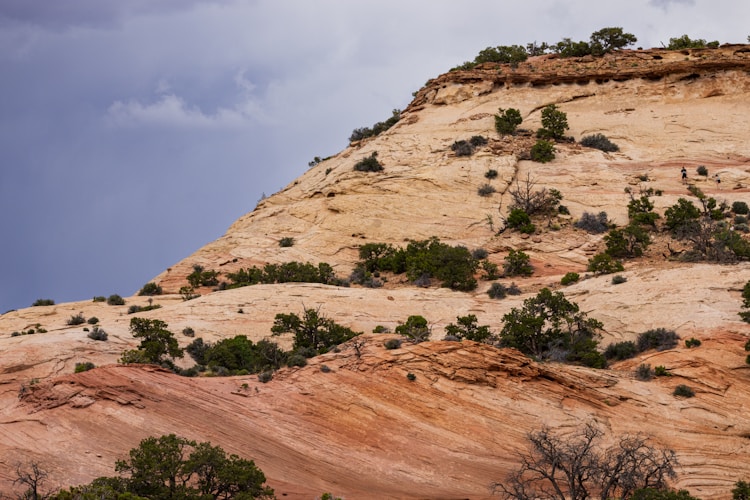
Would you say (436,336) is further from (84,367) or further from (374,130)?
(374,130)

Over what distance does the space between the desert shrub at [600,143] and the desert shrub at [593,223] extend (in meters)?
9.37

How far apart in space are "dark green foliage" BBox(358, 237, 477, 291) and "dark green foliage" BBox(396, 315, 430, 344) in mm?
7088

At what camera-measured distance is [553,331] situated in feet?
111

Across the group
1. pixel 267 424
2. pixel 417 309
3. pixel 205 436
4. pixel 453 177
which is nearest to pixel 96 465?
pixel 205 436

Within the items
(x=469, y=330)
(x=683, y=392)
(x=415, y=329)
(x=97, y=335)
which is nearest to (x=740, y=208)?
(x=469, y=330)

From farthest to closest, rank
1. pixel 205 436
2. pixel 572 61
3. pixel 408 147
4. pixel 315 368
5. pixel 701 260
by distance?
pixel 572 61, pixel 408 147, pixel 701 260, pixel 315 368, pixel 205 436

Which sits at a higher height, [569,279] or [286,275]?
[569,279]

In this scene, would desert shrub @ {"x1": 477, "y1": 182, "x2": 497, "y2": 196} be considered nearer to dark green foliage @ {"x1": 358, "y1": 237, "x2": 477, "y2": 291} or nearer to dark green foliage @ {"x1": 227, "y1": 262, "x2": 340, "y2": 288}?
dark green foliage @ {"x1": 358, "y1": 237, "x2": 477, "y2": 291}

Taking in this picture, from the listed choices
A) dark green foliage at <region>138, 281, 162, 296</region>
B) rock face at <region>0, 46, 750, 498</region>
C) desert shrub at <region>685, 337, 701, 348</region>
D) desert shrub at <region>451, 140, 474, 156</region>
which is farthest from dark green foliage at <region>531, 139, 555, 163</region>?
desert shrub at <region>685, 337, 701, 348</region>

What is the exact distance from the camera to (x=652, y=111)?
2421 inches

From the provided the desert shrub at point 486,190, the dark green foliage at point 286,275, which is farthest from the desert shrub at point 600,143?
the dark green foliage at point 286,275

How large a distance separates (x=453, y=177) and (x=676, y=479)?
32582mm

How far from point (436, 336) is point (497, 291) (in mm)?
6852

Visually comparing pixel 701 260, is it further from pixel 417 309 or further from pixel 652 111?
pixel 652 111
